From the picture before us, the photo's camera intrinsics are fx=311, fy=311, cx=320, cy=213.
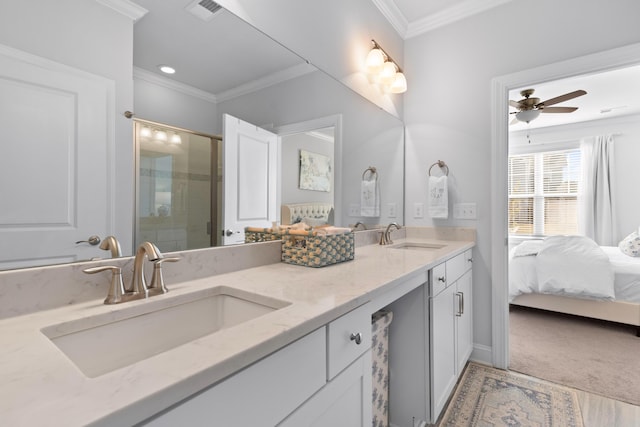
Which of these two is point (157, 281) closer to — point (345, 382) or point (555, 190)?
point (345, 382)

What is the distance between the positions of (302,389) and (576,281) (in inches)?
128

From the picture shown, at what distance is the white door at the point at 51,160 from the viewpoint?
0.69m

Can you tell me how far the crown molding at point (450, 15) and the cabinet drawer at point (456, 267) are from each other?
5.80ft

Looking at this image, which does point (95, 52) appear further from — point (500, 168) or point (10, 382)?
point (500, 168)

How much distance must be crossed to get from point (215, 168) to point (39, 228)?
0.54 metres

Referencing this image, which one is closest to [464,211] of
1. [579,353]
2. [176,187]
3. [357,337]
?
[579,353]

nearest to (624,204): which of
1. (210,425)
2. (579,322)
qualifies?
(579,322)

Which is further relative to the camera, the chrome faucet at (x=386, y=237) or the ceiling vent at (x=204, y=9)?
the chrome faucet at (x=386, y=237)

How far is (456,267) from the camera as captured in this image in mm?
1831

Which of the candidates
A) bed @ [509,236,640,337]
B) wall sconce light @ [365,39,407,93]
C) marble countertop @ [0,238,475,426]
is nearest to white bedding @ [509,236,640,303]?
bed @ [509,236,640,337]

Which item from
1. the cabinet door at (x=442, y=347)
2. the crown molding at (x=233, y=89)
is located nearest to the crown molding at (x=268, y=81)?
the crown molding at (x=233, y=89)

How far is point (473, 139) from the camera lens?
2.28 metres

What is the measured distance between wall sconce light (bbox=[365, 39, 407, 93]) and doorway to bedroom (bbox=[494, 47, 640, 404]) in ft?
2.36

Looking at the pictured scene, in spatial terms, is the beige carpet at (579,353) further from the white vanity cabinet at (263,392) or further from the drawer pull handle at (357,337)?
the white vanity cabinet at (263,392)
